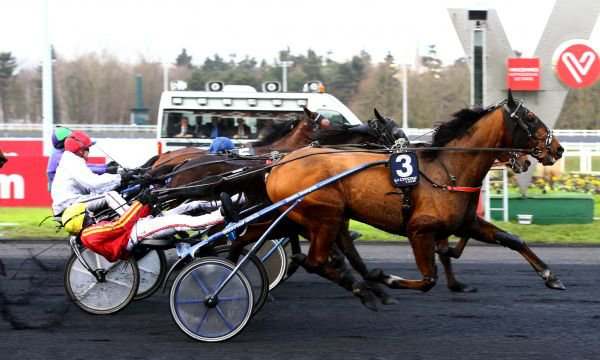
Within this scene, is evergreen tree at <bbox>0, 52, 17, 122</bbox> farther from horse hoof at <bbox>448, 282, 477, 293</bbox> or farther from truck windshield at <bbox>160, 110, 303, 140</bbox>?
horse hoof at <bbox>448, 282, 477, 293</bbox>

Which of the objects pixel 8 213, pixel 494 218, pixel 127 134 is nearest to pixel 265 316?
pixel 494 218

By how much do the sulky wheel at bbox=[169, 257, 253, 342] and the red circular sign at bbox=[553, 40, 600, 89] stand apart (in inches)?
366

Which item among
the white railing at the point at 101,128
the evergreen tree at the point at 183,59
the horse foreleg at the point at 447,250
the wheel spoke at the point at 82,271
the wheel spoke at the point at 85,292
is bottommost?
the wheel spoke at the point at 85,292

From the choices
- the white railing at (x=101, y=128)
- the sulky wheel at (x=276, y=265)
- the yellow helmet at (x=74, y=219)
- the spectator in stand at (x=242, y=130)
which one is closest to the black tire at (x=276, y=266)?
the sulky wheel at (x=276, y=265)

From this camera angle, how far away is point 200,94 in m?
18.2

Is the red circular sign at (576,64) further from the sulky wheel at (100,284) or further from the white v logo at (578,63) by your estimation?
the sulky wheel at (100,284)

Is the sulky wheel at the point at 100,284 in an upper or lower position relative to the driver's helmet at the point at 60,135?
lower

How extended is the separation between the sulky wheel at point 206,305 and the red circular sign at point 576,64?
366 inches

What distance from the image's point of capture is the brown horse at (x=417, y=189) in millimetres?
6617

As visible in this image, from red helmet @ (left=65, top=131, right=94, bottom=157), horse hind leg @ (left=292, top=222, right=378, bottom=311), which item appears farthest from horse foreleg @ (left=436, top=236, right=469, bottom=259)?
red helmet @ (left=65, top=131, right=94, bottom=157)

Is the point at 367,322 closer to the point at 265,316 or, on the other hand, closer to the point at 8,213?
the point at 265,316

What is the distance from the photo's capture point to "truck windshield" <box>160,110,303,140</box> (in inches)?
709

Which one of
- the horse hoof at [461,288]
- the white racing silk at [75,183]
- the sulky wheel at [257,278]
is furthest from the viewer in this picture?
the horse hoof at [461,288]

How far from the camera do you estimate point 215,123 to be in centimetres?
1803
